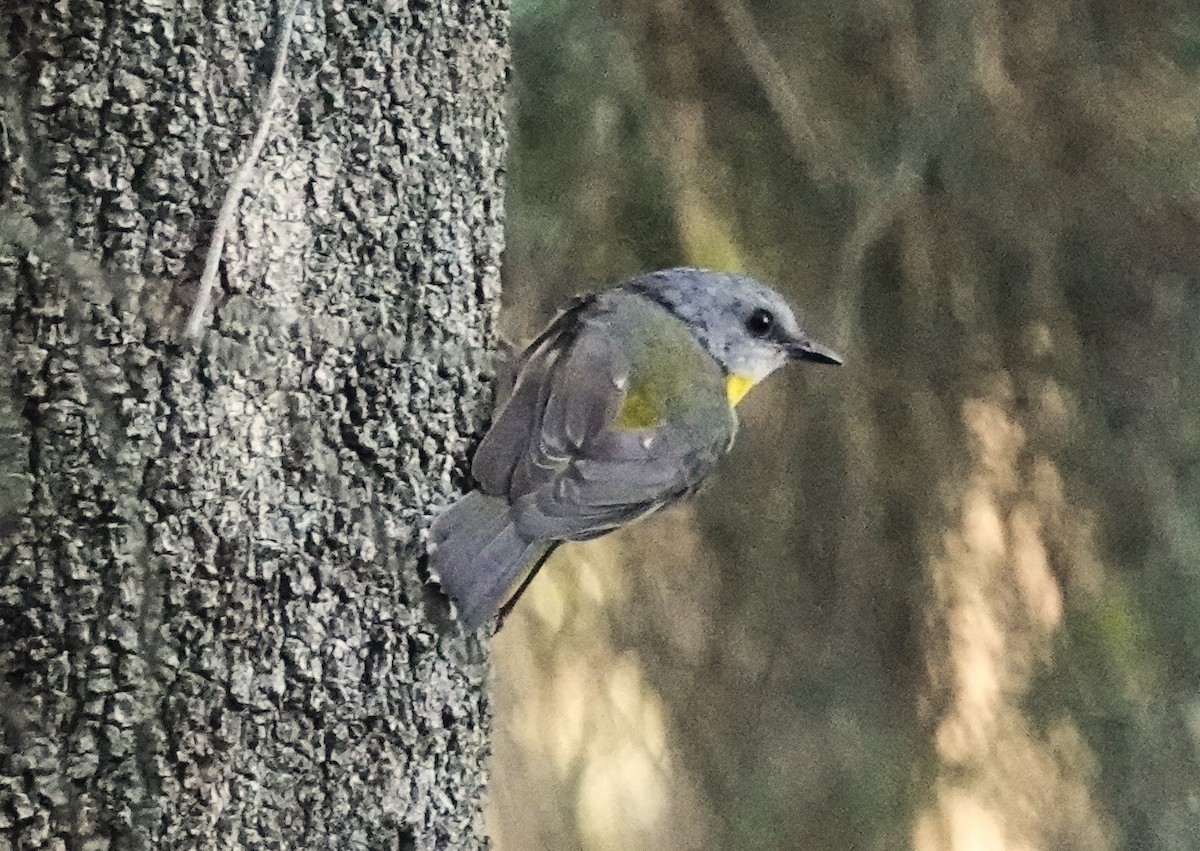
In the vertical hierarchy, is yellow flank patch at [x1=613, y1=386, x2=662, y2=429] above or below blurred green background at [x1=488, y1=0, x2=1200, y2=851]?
above

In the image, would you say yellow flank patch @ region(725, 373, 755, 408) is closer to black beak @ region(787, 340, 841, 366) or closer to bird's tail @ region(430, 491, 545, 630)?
black beak @ region(787, 340, 841, 366)

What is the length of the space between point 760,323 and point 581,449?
12.5 inches

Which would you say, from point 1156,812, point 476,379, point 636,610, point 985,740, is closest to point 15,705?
point 476,379

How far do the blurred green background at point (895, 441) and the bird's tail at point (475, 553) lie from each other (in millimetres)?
729

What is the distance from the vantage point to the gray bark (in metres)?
0.69

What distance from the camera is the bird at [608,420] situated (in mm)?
843

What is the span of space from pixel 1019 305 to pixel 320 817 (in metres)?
1.27

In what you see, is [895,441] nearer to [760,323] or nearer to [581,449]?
[760,323]

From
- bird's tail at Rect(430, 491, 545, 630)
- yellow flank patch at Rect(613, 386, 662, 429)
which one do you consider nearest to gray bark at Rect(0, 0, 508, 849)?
bird's tail at Rect(430, 491, 545, 630)

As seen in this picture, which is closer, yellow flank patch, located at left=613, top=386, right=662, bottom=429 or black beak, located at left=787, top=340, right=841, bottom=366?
yellow flank patch, located at left=613, top=386, right=662, bottom=429

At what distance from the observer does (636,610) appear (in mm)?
1616

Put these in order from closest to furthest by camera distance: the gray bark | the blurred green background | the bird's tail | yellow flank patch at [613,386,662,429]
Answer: the gray bark
the bird's tail
yellow flank patch at [613,386,662,429]
the blurred green background

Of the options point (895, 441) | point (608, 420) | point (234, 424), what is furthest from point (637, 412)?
point (895, 441)

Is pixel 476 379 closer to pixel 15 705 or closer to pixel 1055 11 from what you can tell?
pixel 15 705
